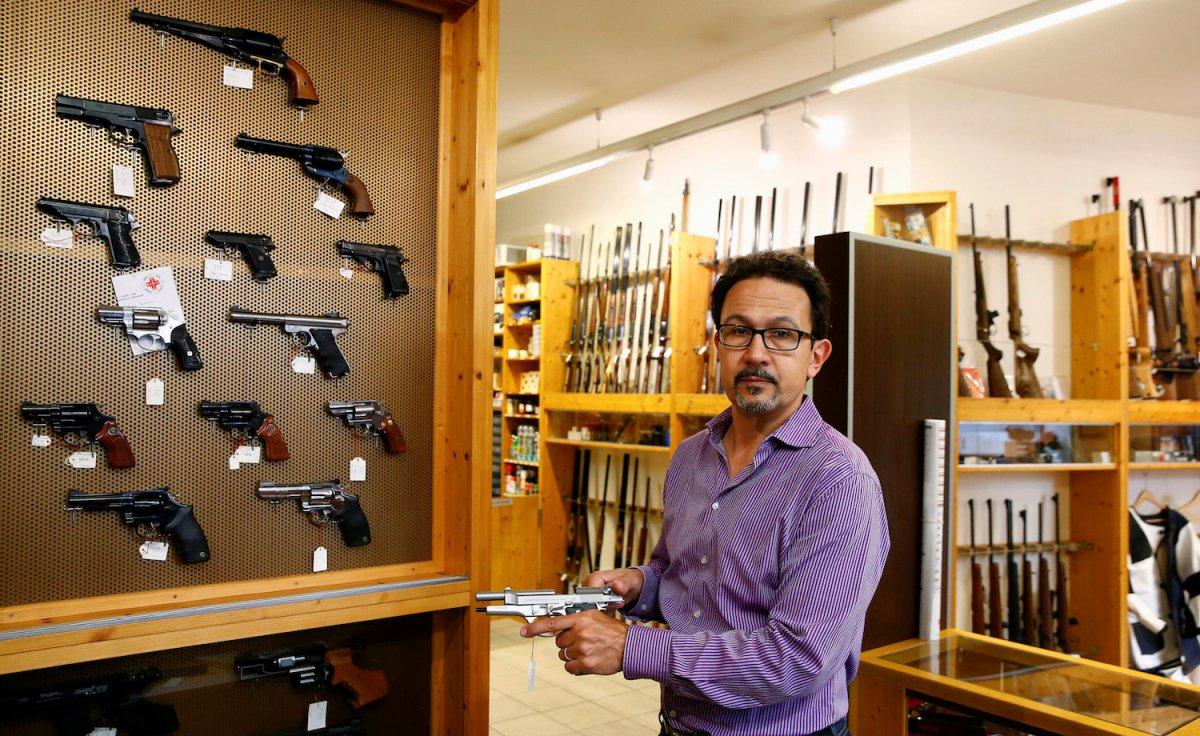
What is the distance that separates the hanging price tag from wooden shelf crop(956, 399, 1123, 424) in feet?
11.6

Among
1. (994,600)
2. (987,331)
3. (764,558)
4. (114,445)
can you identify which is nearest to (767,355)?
(764,558)

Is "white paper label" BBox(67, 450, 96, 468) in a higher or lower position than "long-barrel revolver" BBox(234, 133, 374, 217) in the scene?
lower

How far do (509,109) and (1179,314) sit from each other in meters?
4.86

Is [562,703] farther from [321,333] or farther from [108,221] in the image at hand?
[108,221]

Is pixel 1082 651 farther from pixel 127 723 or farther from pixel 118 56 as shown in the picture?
pixel 118 56

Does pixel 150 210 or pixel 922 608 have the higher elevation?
pixel 150 210

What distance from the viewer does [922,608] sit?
9.82ft

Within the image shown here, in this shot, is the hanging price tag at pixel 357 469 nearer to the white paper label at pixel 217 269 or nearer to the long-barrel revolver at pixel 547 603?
the white paper label at pixel 217 269

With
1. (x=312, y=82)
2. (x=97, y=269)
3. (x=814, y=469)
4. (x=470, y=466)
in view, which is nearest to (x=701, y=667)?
(x=814, y=469)

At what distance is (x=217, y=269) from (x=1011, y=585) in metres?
4.99

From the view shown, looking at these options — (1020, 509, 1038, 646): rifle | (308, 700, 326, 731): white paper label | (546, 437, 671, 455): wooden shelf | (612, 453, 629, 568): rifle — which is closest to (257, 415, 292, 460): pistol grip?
(308, 700, 326, 731): white paper label

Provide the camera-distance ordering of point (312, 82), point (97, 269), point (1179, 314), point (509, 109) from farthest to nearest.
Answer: point (509, 109)
point (1179, 314)
point (312, 82)
point (97, 269)

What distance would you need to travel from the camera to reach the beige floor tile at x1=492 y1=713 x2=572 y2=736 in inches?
179

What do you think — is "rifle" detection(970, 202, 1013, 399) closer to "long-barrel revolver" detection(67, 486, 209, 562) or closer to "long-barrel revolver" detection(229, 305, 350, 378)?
"long-barrel revolver" detection(229, 305, 350, 378)
